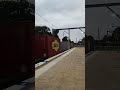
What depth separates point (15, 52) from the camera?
11914 mm

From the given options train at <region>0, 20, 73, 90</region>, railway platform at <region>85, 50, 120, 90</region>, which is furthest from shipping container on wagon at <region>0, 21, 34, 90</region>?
railway platform at <region>85, 50, 120, 90</region>

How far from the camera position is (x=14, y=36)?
11.7 m

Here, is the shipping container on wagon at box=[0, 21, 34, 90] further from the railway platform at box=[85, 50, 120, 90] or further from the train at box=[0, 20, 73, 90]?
the railway platform at box=[85, 50, 120, 90]

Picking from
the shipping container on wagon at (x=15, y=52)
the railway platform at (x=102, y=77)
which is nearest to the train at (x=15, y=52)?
the shipping container on wagon at (x=15, y=52)

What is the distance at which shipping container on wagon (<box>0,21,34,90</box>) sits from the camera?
36.8ft

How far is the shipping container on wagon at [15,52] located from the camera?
11220 millimetres

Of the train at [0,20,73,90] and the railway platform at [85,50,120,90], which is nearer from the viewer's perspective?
the railway platform at [85,50,120,90]

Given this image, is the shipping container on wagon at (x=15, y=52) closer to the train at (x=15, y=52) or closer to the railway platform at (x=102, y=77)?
the train at (x=15, y=52)

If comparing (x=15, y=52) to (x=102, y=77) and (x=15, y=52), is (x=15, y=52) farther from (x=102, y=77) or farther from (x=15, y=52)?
(x=102, y=77)

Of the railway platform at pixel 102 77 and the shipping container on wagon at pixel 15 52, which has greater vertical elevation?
the shipping container on wagon at pixel 15 52

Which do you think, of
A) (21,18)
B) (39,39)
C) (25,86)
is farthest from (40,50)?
(25,86)

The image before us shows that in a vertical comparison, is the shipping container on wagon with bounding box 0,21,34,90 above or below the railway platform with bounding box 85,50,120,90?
above

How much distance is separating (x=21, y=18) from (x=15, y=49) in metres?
1.84

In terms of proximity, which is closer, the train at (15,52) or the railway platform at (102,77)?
the railway platform at (102,77)
